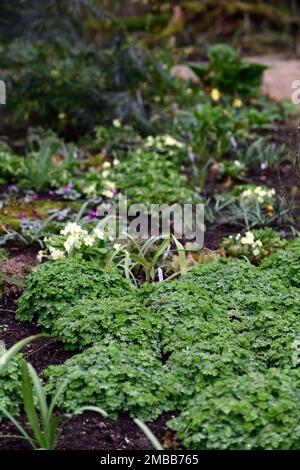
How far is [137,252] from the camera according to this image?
485cm

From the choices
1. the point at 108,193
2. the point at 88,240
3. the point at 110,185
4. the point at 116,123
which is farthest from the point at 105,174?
the point at 88,240

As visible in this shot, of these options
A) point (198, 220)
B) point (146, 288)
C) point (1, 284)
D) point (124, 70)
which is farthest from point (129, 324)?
point (124, 70)

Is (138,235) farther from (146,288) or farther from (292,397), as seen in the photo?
(292,397)

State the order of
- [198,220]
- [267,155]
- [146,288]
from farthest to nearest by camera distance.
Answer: [267,155] < [198,220] < [146,288]

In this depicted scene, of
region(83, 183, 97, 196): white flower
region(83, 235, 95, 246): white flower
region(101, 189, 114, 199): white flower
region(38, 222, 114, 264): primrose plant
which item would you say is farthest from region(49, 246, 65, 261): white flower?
region(83, 183, 97, 196): white flower

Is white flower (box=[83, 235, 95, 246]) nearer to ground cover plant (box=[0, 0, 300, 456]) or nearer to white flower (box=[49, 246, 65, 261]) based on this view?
ground cover plant (box=[0, 0, 300, 456])

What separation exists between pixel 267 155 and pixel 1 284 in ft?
10.7

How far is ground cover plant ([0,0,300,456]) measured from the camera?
3.15 m

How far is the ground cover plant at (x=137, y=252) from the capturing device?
3.15m

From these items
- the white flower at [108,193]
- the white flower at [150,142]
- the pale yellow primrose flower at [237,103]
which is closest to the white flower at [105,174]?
the white flower at [108,193]

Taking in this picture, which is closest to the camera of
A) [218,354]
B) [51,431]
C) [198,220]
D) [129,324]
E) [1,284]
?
[51,431]

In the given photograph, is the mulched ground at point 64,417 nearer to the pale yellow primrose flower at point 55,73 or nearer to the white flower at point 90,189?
the white flower at point 90,189

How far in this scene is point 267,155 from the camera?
6918 mm

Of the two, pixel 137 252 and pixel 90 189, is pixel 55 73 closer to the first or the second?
pixel 90 189
